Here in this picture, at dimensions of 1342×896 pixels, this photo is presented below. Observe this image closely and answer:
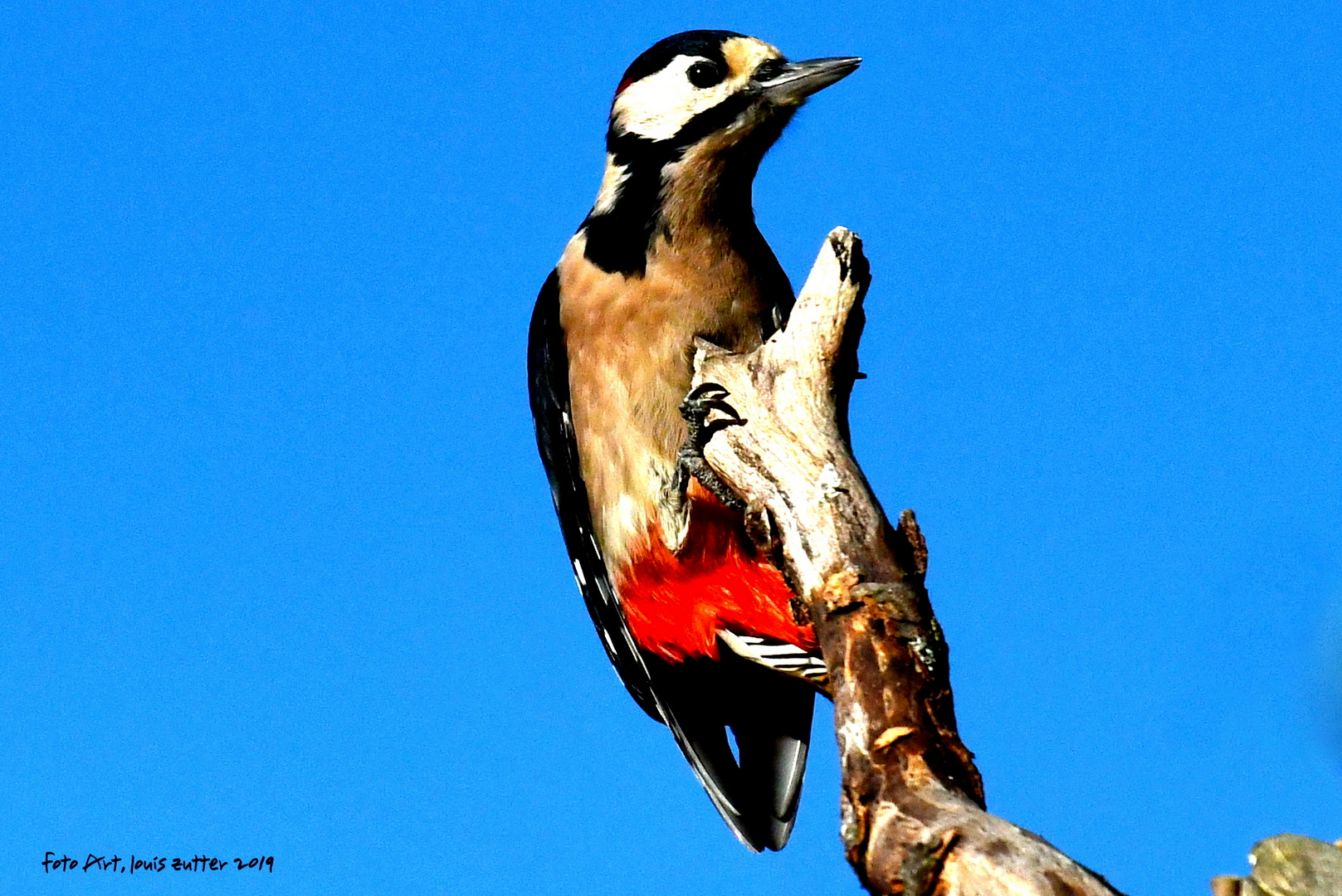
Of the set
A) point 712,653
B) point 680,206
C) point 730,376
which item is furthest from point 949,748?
point 680,206

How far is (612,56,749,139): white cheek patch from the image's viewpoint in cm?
454

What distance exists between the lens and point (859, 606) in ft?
9.61

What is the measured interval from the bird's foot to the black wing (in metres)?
0.75

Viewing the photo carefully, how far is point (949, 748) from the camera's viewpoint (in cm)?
268

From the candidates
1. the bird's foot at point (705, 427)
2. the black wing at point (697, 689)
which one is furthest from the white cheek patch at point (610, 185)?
the bird's foot at point (705, 427)

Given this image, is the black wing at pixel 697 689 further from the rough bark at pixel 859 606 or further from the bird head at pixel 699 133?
the rough bark at pixel 859 606

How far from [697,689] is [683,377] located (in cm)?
108

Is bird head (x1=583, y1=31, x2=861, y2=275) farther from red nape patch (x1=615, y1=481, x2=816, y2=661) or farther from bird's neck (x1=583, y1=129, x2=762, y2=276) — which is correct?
red nape patch (x1=615, y1=481, x2=816, y2=661)

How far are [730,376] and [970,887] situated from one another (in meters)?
1.79

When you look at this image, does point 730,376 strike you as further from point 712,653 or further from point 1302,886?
point 1302,886

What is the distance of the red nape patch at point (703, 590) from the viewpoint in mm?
4121

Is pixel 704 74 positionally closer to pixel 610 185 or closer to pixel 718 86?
pixel 718 86

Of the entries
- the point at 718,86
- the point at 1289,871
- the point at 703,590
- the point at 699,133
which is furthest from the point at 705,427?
the point at 1289,871

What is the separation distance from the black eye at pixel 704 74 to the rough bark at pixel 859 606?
101 cm
